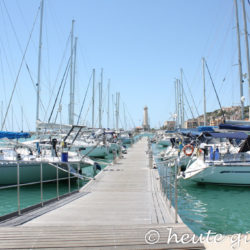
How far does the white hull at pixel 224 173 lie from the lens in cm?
1619

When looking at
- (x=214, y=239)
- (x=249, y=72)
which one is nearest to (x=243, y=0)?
(x=249, y=72)

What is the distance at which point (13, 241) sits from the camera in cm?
507

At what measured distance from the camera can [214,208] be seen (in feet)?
41.2

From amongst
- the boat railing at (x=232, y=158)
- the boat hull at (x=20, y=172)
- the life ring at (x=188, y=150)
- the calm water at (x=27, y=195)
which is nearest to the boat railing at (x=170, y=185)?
the boat railing at (x=232, y=158)

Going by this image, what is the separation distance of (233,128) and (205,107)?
69.7 ft

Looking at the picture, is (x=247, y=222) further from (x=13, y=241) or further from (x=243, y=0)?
(x=243, y=0)

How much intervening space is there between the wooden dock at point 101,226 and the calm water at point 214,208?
1753 mm

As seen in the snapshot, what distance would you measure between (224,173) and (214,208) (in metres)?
4.26

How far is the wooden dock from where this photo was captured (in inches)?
199

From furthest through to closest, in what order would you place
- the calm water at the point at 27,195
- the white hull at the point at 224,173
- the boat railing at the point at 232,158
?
the boat railing at the point at 232,158 < the white hull at the point at 224,173 < the calm water at the point at 27,195

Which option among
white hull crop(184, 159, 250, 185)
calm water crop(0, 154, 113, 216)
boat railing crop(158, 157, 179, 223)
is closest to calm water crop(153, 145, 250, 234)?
white hull crop(184, 159, 250, 185)

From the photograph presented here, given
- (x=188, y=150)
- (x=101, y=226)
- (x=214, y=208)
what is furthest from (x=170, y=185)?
(x=188, y=150)

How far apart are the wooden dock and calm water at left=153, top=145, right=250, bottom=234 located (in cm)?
175

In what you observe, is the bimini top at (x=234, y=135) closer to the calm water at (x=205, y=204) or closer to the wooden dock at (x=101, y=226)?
the calm water at (x=205, y=204)
